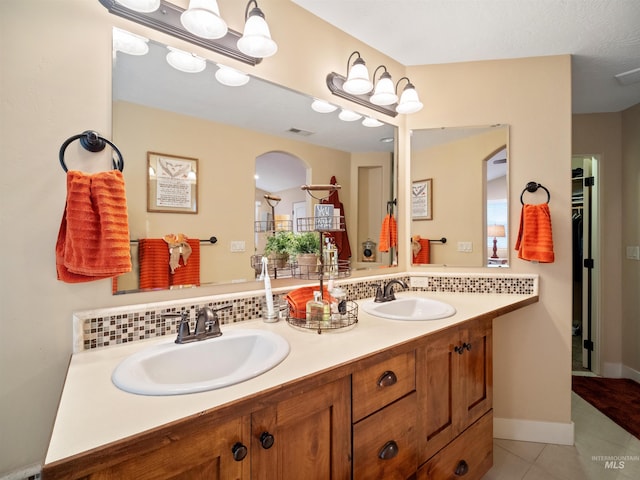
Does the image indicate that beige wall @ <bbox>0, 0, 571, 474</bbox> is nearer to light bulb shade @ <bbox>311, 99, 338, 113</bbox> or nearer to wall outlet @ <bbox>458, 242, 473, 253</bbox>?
light bulb shade @ <bbox>311, 99, 338, 113</bbox>

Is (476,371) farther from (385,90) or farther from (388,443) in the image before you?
(385,90)

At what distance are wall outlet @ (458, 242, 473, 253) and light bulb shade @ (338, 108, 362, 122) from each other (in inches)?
42.1

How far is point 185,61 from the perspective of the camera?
1.25 meters

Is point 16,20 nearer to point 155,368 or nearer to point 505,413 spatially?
point 155,368

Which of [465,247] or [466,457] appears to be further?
[465,247]

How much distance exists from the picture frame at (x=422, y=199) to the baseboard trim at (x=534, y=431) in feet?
4.67

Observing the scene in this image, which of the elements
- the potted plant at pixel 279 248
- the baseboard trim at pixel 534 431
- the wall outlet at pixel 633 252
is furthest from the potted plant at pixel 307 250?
the wall outlet at pixel 633 252

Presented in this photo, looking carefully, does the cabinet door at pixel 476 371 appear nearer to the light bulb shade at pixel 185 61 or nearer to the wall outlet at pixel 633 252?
the light bulb shade at pixel 185 61

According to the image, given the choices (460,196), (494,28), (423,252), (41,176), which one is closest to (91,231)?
(41,176)

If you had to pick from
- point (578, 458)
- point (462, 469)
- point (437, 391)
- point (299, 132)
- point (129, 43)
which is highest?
point (129, 43)

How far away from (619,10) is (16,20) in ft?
8.42

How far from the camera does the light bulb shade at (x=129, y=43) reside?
1.10 metres

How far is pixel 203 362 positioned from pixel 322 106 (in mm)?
1389

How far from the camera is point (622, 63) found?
81.0 inches
